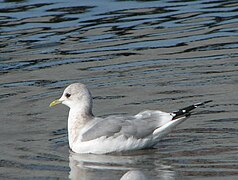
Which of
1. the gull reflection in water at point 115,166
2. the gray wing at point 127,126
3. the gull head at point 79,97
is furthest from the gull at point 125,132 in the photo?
the gull head at point 79,97

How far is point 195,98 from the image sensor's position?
45.9 ft

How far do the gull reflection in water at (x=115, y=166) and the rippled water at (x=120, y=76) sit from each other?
0.01 m

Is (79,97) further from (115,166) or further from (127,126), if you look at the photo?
(115,166)

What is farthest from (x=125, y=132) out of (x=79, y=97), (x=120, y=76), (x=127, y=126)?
(x=120, y=76)

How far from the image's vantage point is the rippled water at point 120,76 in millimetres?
11305

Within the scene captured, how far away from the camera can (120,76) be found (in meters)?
15.6

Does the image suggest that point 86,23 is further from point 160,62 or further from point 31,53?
point 160,62

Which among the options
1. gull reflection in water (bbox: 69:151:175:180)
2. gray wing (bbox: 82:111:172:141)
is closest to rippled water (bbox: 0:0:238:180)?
gull reflection in water (bbox: 69:151:175:180)

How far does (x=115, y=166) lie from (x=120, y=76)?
14.9 ft

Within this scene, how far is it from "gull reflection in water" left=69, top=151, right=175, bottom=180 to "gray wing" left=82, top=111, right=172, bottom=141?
0.27 meters

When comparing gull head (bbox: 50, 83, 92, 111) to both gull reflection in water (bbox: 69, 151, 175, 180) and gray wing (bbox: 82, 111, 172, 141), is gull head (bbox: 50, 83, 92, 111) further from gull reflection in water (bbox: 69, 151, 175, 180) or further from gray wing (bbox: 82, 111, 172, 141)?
gull reflection in water (bbox: 69, 151, 175, 180)

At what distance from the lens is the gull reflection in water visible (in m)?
10.6

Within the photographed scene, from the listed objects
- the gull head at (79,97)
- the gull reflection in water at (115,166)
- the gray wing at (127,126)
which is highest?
the gull head at (79,97)

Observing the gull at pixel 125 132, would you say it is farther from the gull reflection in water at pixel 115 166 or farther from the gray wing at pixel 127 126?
the gull reflection in water at pixel 115 166
